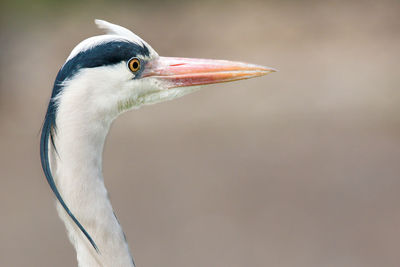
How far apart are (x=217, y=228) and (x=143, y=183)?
79cm

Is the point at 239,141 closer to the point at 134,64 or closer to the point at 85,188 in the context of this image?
the point at 134,64

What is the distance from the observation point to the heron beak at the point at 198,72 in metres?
1.62

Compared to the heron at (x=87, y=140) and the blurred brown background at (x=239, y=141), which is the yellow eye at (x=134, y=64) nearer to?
the heron at (x=87, y=140)

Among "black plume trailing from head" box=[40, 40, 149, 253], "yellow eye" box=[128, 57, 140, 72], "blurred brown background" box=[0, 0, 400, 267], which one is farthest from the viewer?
"blurred brown background" box=[0, 0, 400, 267]

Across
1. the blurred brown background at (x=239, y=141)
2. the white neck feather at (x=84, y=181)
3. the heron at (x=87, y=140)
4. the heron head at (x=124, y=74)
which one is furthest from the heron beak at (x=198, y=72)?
the blurred brown background at (x=239, y=141)

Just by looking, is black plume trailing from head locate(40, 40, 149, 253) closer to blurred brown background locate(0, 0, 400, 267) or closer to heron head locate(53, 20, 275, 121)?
heron head locate(53, 20, 275, 121)

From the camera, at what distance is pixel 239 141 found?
194 inches

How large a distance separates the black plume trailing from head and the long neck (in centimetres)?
2

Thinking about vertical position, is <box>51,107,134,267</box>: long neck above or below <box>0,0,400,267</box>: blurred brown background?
above

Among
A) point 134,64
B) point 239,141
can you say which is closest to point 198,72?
point 134,64

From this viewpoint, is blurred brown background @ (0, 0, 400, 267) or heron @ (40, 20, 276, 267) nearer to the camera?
heron @ (40, 20, 276, 267)

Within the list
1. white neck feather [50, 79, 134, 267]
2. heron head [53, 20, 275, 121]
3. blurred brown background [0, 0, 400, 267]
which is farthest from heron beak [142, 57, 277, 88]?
blurred brown background [0, 0, 400, 267]

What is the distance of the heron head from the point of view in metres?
1.43

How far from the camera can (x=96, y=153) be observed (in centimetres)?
144
